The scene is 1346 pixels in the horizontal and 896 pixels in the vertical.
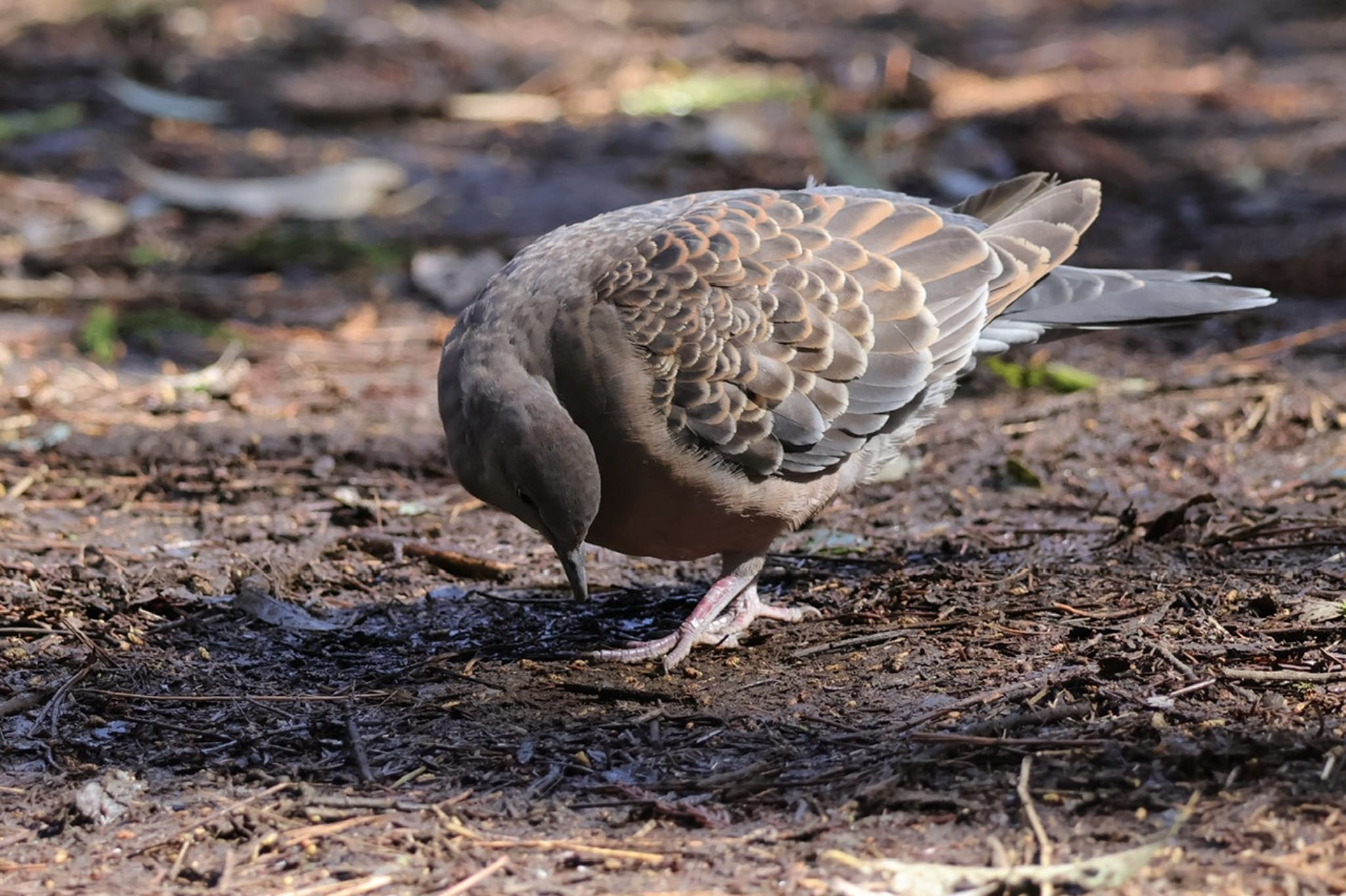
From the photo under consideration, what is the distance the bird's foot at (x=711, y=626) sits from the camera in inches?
174

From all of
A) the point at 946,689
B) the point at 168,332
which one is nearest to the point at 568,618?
the point at 946,689

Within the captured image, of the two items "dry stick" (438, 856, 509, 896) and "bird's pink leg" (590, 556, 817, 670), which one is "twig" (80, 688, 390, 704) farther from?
"dry stick" (438, 856, 509, 896)

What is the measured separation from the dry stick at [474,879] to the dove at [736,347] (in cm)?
112

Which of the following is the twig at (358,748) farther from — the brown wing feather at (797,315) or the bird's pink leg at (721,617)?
the brown wing feather at (797,315)

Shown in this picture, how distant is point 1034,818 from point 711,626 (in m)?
1.65

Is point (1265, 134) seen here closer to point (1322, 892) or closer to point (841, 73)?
point (841, 73)

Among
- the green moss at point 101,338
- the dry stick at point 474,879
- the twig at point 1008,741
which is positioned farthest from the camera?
the green moss at point 101,338

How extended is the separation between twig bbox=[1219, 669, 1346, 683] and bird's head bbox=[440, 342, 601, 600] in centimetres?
171

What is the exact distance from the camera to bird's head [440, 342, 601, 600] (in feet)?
13.0

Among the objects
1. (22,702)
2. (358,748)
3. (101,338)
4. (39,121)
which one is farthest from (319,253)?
(358,748)

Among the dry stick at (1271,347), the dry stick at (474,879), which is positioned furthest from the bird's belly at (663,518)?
the dry stick at (1271,347)

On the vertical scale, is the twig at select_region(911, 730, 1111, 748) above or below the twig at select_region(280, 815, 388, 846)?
above

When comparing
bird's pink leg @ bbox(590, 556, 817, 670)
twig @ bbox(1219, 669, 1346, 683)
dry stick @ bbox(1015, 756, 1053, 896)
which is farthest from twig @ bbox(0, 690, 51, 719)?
Answer: twig @ bbox(1219, 669, 1346, 683)

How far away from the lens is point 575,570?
4.11 metres
